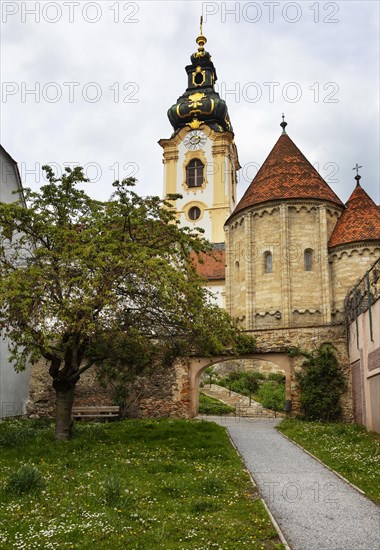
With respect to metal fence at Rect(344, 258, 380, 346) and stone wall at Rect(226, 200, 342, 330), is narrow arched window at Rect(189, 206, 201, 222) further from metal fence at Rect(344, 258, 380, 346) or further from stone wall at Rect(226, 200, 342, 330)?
metal fence at Rect(344, 258, 380, 346)

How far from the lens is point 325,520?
25.2 feet

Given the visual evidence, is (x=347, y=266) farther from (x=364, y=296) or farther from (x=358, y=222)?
(x=364, y=296)

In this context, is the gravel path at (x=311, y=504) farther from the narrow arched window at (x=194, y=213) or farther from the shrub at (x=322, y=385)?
the narrow arched window at (x=194, y=213)

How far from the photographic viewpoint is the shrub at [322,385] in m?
22.6

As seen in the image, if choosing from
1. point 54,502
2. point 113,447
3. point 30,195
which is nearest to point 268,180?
A: point 30,195

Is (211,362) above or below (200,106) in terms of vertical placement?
below

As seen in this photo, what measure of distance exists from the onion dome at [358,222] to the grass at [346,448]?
1388 centimetres

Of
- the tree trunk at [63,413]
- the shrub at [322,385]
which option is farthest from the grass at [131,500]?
the shrub at [322,385]

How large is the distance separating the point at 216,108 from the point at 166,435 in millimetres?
53916

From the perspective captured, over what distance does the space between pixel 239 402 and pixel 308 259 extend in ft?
31.9

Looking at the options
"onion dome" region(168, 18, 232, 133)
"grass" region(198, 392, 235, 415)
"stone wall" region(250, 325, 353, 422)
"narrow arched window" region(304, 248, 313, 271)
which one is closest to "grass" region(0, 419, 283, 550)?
"stone wall" region(250, 325, 353, 422)

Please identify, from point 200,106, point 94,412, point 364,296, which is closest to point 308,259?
point 364,296

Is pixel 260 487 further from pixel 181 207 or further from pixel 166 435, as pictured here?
pixel 181 207

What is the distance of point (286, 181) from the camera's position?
3444cm
